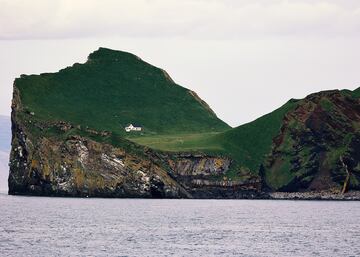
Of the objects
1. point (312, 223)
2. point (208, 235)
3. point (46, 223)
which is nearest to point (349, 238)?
point (208, 235)

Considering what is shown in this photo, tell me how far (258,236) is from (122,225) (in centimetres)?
2729

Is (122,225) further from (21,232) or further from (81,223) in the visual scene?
(21,232)

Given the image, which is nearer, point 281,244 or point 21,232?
point 281,244

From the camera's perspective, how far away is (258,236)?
6417 inches

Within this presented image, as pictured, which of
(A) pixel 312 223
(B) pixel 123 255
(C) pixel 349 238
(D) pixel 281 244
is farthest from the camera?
(A) pixel 312 223

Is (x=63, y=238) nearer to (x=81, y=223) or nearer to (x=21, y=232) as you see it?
(x=21, y=232)

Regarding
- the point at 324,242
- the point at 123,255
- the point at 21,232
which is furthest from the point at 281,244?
the point at 21,232

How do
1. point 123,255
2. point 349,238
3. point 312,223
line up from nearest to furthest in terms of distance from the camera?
point 123,255 → point 349,238 → point 312,223

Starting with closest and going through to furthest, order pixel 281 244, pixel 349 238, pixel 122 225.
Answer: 1. pixel 281 244
2. pixel 349 238
3. pixel 122 225

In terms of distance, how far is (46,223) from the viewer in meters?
181

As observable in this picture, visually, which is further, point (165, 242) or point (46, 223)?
point (46, 223)

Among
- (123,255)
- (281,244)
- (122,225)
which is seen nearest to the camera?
(123,255)

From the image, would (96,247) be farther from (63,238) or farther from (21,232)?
(21,232)

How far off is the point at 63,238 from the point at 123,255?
76.7ft
